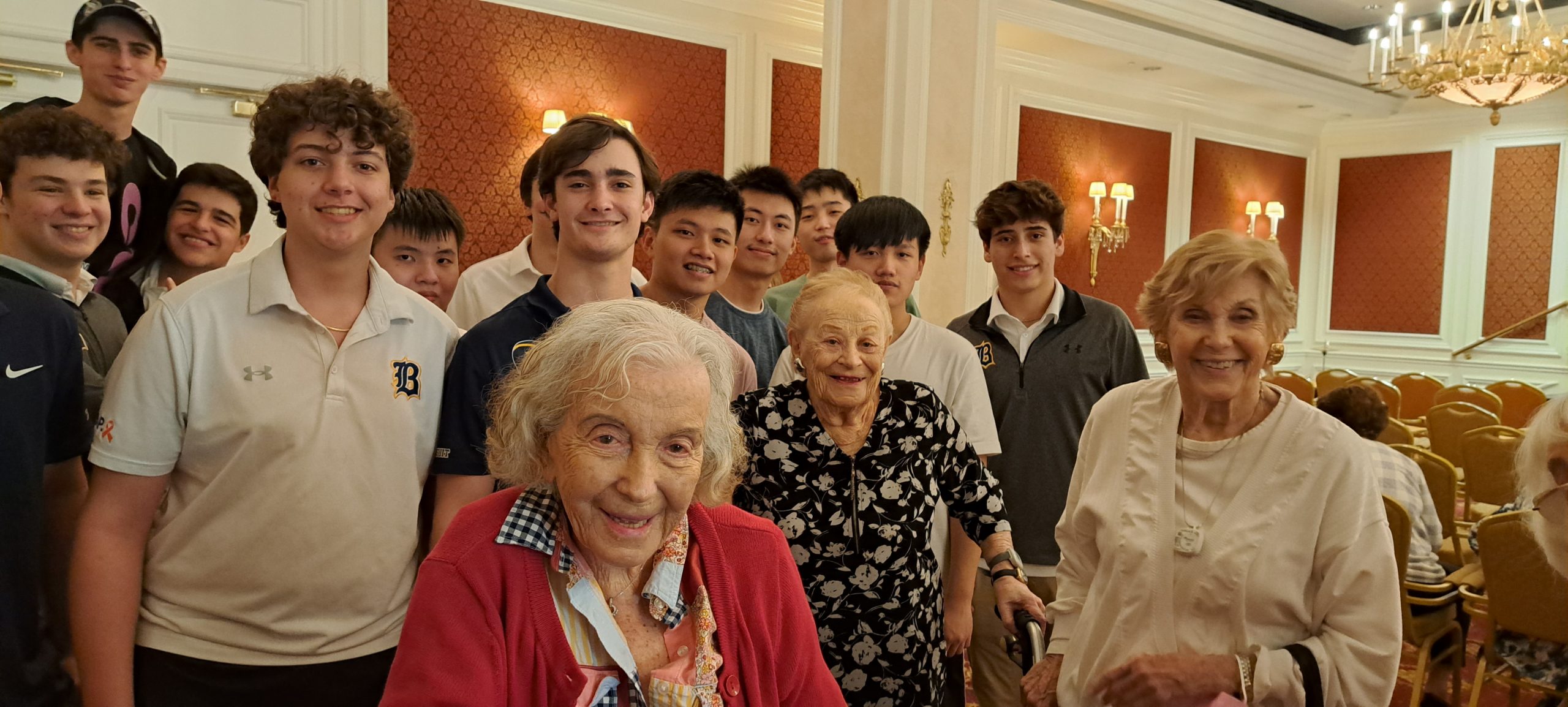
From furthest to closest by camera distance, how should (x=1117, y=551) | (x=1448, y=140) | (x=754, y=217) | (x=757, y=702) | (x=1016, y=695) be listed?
(x=1448, y=140), (x=754, y=217), (x=1016, y=695), (x=1117, y=551), (x=757, y=702)

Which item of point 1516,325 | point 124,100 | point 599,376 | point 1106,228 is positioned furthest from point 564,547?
point 1516,325

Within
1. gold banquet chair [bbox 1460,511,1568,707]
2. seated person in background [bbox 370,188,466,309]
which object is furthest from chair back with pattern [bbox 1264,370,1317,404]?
seated person in background [bbox 370,188,466,309]

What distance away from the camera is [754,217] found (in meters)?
3.01

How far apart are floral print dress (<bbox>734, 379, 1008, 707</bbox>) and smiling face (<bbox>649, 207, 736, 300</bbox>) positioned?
A: 1.65 feet

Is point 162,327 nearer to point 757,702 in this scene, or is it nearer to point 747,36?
point 757,702

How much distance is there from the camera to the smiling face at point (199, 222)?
277 cm

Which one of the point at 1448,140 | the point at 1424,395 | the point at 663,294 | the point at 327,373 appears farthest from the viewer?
the point at 1448,140

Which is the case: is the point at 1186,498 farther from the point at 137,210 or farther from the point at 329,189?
the point at 137,210

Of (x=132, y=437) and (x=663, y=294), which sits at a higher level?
(x=663, y=294)

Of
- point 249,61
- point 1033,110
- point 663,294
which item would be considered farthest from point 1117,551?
point 1033,110

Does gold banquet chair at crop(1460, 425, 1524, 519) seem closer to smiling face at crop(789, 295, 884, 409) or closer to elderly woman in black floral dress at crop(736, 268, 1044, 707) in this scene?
elderly woman in black floral dress at crop(736, 268, 1044, 707)

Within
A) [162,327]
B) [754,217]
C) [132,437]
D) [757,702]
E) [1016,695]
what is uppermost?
[754,217]

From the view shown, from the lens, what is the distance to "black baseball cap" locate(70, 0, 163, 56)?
2.72 meters

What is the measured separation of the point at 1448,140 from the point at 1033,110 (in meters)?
5.20
